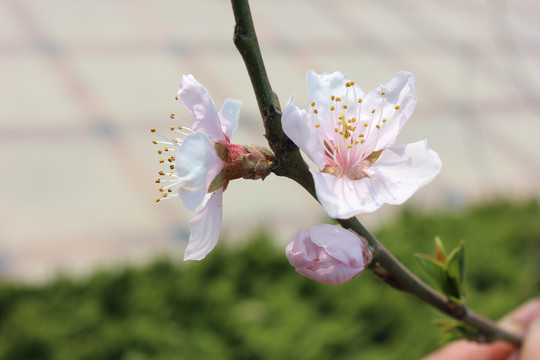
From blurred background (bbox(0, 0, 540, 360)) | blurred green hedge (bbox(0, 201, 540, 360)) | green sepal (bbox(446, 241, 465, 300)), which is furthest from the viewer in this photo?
blurred background (bbox(0, 0, 540, 360))

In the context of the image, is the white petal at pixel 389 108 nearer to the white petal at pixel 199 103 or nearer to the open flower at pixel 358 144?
the open flower at pixel 358 144

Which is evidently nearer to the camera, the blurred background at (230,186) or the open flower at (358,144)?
the open flower at (358,144)

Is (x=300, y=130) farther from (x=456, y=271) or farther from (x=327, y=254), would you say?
(x=456, y=271)

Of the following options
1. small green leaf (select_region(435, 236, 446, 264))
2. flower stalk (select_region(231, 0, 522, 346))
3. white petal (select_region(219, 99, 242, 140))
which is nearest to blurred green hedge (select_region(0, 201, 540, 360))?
small green leaf (select_region(435, 236, 446, 264))

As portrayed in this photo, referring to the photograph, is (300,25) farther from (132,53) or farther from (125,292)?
(125,292)

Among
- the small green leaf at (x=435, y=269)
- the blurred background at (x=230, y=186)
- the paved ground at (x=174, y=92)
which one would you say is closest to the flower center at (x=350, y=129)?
the small green leaf at (x=435, y=269)

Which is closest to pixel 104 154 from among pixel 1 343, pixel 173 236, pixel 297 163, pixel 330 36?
pixel 173 236

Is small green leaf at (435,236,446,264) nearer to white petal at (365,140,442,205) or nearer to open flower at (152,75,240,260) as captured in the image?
white petal at (365,140,442,205)
